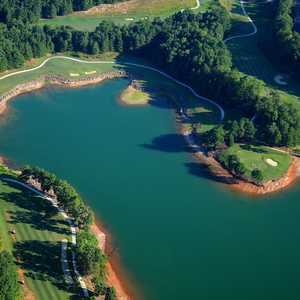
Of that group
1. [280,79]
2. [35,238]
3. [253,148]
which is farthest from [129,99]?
[35,238]

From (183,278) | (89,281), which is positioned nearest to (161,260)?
(183,278)

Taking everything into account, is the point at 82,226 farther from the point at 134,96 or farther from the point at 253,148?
the point at 134,96

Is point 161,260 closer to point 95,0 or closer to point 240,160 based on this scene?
point 240,160

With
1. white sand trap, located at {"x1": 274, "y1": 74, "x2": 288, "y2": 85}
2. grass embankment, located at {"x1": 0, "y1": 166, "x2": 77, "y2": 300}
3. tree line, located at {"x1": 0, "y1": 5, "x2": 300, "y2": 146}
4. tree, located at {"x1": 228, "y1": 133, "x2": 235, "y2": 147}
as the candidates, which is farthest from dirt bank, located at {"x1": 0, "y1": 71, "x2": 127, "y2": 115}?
tree, located at {"x1": 228, "y1": 133, "x2": 235, "y2": 147}

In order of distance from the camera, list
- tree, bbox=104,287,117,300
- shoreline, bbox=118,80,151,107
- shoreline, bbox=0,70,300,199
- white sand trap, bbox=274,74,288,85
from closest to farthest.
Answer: tree, bbox=104,287,117,300, shoreline, bbox=0,70,300,199, shoreline, bbox=118,80,151,107, white sand trap, bbox=274,74,288,85

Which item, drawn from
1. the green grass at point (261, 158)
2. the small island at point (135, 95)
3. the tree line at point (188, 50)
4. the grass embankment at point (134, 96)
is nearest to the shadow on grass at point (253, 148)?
the green grass at point (261, 158)

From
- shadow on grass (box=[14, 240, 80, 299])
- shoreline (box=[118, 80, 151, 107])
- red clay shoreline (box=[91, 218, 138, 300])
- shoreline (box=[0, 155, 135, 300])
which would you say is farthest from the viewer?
shoreline (box=[118, 80, 151, 107])

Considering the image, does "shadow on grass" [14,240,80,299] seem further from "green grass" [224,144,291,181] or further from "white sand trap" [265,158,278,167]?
"white sand trap" [265,158,278,167]
